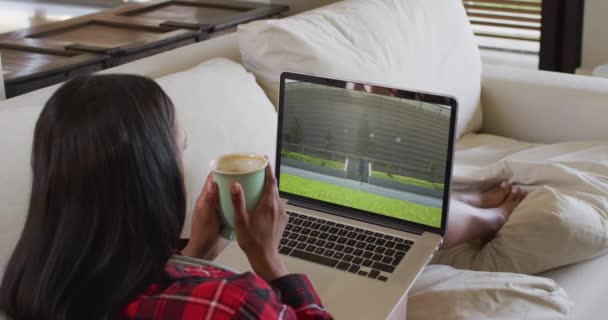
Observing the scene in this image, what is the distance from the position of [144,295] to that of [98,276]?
0.06m

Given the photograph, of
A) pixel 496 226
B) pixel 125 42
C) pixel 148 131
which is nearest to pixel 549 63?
pixel 496 226

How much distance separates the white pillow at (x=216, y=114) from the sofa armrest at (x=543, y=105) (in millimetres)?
916

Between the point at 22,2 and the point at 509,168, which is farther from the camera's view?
the point at 509,168

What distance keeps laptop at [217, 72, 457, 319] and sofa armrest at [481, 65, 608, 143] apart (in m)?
1.06

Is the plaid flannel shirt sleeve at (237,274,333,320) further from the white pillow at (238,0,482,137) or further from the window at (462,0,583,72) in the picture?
the window at (462,0,583,72)

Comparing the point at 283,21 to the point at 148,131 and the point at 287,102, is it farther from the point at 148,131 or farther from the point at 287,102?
the point at 148,131

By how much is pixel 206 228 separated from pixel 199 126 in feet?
→ 1.48

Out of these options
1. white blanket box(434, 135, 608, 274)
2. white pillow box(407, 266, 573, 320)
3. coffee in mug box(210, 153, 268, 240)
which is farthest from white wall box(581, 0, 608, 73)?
coffee in mug box(210, 153, 268, 240)

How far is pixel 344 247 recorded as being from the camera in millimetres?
1331

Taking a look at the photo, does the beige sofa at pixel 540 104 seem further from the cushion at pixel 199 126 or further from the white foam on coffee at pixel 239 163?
the white foam on coffee at pixel 239 163

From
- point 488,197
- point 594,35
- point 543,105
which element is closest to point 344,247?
point 488,197

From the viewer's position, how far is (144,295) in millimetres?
887

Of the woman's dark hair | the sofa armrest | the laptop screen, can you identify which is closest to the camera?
the woman's dark hair

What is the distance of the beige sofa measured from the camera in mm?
1590
